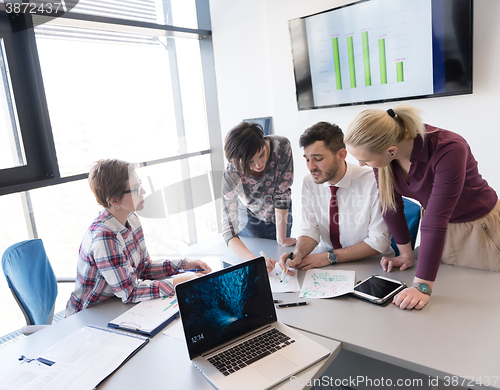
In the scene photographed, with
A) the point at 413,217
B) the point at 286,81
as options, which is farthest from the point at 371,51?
the point at 413,217

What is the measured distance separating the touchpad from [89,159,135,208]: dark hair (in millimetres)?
937

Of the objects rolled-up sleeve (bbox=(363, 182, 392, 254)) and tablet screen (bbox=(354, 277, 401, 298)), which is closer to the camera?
tablet screen (bbox=(354, 277, 401, 298))

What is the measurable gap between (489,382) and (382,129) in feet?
2.78

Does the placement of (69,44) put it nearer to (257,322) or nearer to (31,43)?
(31,43)

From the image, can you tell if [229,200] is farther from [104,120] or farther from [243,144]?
[104,120]

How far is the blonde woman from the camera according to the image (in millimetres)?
1291

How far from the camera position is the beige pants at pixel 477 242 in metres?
1.41

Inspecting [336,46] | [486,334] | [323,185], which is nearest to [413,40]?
[336,46]

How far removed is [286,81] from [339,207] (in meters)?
1.72

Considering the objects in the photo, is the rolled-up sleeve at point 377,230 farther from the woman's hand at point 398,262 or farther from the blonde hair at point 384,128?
the blonde hair at point 384,128

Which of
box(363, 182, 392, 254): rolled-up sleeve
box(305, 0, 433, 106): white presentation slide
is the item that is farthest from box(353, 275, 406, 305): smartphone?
box(305, 0, 433, 106): white presentation slide

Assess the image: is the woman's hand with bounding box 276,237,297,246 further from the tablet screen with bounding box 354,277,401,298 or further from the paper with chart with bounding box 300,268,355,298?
the tablet screen with bounding box 354,277,401,298

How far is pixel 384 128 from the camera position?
1351 mm

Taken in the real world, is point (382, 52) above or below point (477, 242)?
above
